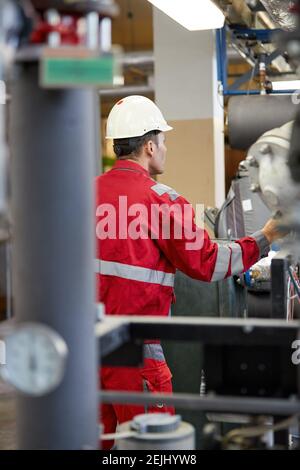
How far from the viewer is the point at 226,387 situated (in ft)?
6.38

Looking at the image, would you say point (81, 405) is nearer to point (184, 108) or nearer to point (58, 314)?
point (58, 314)

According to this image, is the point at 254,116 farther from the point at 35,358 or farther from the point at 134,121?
the point at 35,358

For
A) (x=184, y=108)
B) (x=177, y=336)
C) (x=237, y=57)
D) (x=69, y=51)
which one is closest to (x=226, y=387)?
(x=177, y=336)

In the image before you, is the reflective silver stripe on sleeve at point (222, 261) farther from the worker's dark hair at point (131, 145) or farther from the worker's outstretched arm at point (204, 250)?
the worker's dark hair at point (131, 145)

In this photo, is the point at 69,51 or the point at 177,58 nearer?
the point at 69,51

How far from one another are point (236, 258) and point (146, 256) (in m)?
0.36

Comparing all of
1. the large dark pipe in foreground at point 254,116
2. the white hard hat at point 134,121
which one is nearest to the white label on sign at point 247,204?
the large dark pipe in foreground at point 254,116

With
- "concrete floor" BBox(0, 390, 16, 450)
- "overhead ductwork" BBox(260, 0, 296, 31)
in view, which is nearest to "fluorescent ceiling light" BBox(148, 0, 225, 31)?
"overhead ductwork" BBox(260, 0, 296, 31)

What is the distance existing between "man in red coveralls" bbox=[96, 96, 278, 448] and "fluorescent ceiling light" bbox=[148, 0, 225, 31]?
1.73 m

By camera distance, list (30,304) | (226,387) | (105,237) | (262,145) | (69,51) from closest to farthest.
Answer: (69,51)
(30,304)
(226,387)
(262,145)
(105,237)

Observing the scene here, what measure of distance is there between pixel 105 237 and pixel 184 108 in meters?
4.01

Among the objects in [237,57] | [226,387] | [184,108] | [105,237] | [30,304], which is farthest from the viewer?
[237,57]

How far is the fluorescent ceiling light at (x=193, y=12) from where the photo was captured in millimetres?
4789

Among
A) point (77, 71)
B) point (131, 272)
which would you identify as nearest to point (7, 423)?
point (131, 272)
